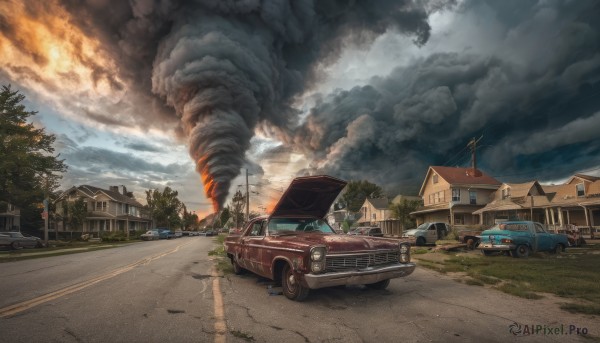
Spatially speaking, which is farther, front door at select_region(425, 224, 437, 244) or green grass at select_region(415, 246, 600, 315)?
front door at select_region(425, 224, 437, 244)

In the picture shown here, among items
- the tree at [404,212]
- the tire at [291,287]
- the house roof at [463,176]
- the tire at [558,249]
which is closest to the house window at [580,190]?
the house roof at [463,176]

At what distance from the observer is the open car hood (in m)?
7.44

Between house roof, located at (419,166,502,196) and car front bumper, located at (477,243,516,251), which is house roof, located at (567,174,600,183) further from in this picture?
car front bumper, located at (477,243,516,251)

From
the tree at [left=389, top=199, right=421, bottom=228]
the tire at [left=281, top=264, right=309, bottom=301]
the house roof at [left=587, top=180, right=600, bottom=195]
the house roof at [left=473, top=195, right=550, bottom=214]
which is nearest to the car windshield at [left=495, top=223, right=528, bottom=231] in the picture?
the tire at [left=281, top=264, right=309, bottom=301]

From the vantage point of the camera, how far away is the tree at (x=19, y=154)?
28938 millimetres

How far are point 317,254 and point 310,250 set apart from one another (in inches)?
4.8

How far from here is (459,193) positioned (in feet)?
131

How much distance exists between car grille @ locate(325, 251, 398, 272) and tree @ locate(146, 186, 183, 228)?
67.5m

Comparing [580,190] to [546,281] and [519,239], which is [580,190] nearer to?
[519,239]

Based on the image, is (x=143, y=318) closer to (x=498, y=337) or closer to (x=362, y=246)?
(x=362, y=246)

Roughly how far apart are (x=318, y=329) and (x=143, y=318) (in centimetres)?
236

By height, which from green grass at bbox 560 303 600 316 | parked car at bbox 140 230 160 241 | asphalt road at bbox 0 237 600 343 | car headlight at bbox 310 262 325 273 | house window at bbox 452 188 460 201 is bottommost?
parked car at bbox 140 230 160 241

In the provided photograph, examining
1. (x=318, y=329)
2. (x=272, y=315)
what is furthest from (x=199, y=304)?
(x=318, y=329)

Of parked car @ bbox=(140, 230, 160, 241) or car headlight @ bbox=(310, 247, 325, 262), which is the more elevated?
car headlight @ bbox=(310, 247, 325, 262)
